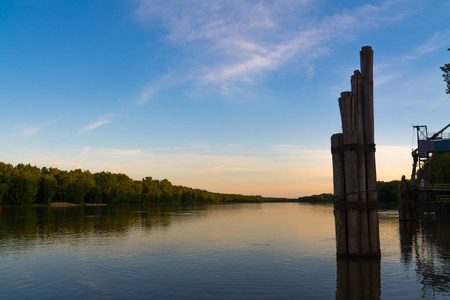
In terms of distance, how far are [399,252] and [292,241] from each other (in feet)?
32.1

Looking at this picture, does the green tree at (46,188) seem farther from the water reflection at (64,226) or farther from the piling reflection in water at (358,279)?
the piling reflection in water at (358,279)

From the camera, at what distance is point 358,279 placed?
15.3 metres

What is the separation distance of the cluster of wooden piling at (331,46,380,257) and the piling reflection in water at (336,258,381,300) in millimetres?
570

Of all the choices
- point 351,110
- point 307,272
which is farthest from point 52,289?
point 351,110

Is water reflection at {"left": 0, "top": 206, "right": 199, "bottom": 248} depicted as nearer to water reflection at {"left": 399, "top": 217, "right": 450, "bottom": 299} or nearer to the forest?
water reflection at {"left": 399, "top": 217, "right": 450, "bottom": 299}

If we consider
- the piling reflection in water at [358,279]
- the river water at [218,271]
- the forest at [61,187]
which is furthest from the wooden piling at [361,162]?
the forest at [61,187]

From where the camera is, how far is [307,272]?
17.7 meters

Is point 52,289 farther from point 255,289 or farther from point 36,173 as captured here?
point 36,173

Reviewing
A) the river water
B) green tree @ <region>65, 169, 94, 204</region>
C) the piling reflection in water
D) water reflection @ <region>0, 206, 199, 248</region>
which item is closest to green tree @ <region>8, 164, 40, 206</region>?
green tree @ <region>65, 169, 94, 204</region>

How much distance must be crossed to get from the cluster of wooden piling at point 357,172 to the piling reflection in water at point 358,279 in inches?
22.4

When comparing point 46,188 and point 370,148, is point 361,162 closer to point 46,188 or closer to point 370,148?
point 370,148

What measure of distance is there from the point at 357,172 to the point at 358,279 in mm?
4874

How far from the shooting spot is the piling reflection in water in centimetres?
1353

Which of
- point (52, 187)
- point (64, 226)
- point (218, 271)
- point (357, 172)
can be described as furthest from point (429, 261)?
point (52, 187)
